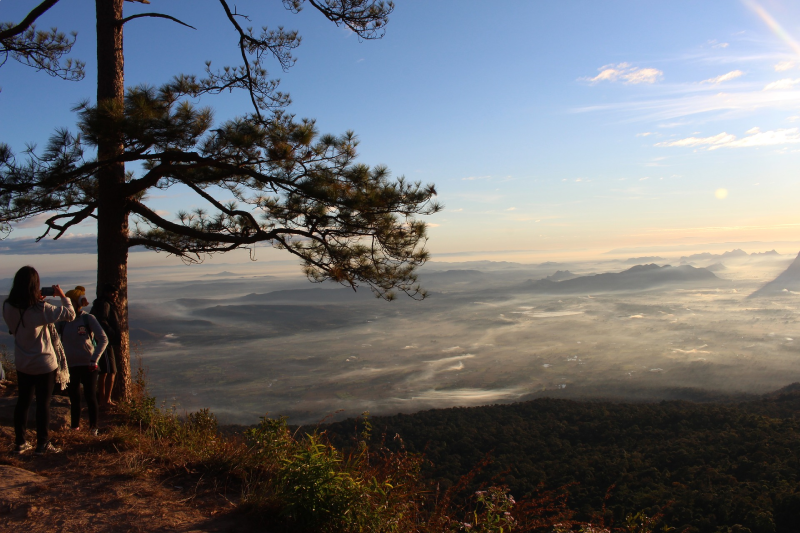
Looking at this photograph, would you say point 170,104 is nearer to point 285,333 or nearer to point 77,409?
point 77,409

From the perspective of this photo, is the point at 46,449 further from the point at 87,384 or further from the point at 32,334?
the point at 32,334

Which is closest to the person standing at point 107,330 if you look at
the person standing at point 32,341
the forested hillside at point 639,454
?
the person standing at point 32,341

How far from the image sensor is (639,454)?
78.8 feet

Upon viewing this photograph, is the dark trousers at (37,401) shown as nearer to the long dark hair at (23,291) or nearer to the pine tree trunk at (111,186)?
the long dark hair at (23,291)

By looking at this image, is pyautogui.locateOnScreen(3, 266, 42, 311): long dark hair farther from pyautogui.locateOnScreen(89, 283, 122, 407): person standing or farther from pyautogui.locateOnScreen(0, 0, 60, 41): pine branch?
pyautogui.locateOnScreen(0, 0, 60, 41): pine branch

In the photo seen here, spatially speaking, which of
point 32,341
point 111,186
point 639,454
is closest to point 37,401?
point 32,341

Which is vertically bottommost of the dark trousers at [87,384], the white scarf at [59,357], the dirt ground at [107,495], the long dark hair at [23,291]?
the dirt ground at [107,495]

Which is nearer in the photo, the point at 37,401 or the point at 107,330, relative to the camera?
the point at 37,401

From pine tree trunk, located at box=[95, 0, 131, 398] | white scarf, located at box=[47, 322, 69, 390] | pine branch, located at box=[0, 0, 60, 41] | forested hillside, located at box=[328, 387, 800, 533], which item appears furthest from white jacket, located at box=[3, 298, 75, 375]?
forested hillside, located at box=[328, 387, 800, 533]

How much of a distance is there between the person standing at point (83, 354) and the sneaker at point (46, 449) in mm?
514

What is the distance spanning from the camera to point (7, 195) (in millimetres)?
5430

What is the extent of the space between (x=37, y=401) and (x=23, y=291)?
981 mm

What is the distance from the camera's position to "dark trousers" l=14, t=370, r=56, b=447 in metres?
3.79

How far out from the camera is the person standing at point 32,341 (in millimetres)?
3672
